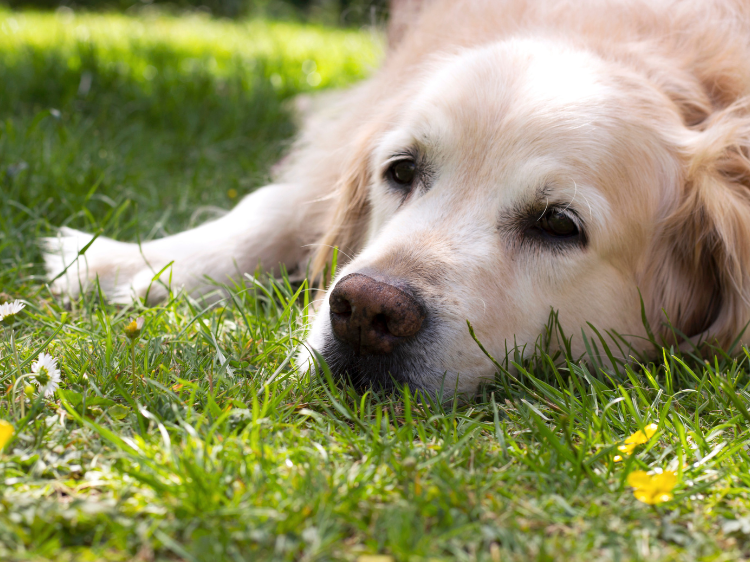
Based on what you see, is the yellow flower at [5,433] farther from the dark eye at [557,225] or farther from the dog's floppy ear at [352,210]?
the dark eye at [557,225]

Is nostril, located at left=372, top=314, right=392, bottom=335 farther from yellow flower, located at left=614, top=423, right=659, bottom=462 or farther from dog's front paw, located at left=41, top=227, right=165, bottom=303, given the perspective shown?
dog's front paw, located at left=41, top=227, right=165, bottom=303

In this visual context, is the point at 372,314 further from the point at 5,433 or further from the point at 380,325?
the point at 5,433

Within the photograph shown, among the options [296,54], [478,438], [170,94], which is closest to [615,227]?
[478,438]

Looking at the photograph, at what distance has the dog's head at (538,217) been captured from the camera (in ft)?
6.66

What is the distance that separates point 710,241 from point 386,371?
1.30 metres

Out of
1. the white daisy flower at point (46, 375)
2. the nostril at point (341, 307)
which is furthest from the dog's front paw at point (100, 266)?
the nostril at point (341, 307)

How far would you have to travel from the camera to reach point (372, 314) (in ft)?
6.32

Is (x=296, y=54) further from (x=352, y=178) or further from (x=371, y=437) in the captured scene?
(x=371, y=437)

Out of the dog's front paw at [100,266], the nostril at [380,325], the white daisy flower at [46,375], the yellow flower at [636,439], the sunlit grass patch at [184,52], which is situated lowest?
the dog's front paw at [100,266]

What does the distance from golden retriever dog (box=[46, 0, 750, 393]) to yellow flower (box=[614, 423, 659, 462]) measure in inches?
18.2

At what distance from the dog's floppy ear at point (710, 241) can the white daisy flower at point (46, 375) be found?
75.2 inches

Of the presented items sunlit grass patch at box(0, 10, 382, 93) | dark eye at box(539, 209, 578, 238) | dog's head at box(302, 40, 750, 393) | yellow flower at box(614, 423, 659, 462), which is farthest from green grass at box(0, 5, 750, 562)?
sunlit grass patch at box(0, 10, 382, 93)

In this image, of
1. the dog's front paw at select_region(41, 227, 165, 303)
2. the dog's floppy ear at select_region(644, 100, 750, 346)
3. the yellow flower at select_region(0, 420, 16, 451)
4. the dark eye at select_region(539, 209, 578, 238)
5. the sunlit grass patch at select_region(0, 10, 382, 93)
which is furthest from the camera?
the sunlit grass patch at select_region(0, 10, 382, 93)

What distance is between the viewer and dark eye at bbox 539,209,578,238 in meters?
2.26
